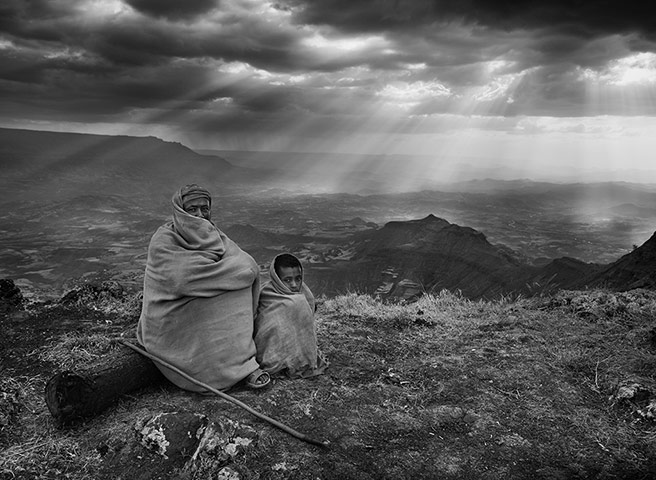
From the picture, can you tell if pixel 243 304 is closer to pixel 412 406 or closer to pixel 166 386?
pixel 166 386

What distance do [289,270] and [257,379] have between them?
1312 mm

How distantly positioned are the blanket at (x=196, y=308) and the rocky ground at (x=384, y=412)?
325 mm

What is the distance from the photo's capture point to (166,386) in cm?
452

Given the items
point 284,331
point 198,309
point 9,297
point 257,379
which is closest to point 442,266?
point 9,297

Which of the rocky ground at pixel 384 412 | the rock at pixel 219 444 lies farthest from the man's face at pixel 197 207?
the rock at pixel 219 444

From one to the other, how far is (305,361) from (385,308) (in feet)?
11.8

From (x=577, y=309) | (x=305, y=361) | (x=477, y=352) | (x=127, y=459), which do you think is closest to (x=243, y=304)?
(x=305, y=361)

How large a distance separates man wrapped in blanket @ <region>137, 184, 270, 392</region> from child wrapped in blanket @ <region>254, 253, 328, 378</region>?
18 cm

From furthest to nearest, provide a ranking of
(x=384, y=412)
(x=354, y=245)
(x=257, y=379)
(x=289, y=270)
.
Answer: (x=354, y=245), (x=289, y=270), (x=257, y=379), (x=384, y=412)

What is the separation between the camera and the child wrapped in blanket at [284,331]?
4.71 m

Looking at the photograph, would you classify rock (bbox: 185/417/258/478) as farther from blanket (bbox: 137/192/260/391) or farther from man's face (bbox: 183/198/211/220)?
man's face (bbox: 183/198/211/220)

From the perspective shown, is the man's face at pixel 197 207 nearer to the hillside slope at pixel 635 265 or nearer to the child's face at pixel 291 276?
the child's face at pixel 291 276

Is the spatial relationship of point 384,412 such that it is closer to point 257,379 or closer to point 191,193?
point 257,379

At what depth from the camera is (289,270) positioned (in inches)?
200
